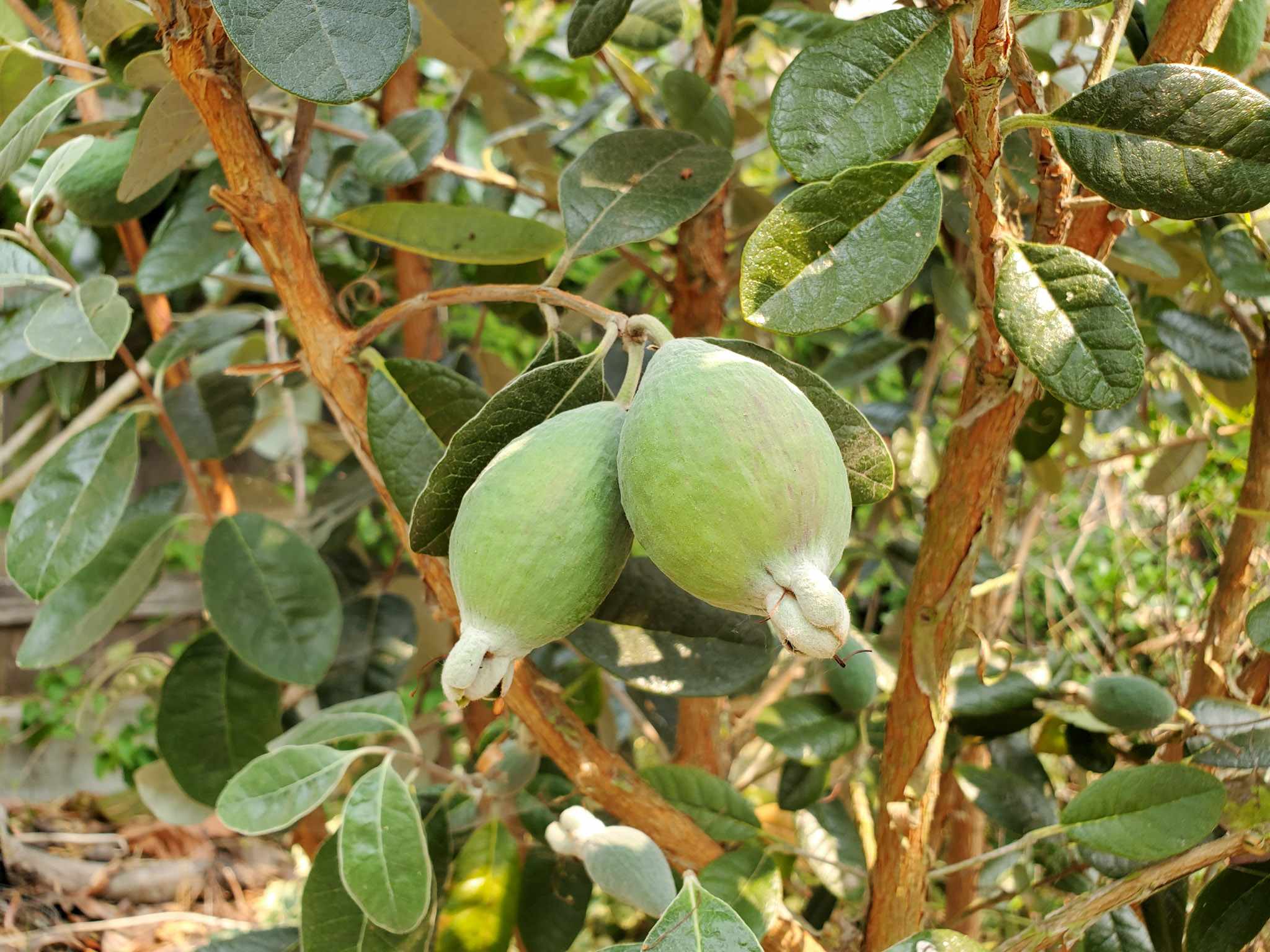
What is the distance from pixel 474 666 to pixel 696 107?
0.62 meters

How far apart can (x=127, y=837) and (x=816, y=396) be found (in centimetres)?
208

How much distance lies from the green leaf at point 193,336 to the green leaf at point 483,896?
0.55 meters

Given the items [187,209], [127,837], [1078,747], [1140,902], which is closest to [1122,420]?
[1078,747]

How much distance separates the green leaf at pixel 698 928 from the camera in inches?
18.5

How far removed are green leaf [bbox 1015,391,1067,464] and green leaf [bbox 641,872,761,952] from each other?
1.71 feet

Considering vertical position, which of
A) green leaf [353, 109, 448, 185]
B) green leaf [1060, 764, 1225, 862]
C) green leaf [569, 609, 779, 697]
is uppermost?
green leaf [353, 109, 448, 185]

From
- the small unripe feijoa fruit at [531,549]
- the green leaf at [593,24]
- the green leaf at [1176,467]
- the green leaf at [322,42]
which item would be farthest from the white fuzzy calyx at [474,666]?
the green leaf at [1176,467]

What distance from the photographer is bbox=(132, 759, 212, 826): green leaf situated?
1012mm

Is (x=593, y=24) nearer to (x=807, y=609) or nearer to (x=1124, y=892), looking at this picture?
(x=807, y=609)

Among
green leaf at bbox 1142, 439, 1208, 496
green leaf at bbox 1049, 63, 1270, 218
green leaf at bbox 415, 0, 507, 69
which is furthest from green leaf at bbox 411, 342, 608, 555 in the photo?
green leaf at bbox 1142, 439, 1208, 496

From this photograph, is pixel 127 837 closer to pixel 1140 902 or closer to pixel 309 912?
pixel 309 912

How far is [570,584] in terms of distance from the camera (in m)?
0.40

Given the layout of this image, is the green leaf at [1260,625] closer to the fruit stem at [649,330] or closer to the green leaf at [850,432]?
the green leaf at [850,432]

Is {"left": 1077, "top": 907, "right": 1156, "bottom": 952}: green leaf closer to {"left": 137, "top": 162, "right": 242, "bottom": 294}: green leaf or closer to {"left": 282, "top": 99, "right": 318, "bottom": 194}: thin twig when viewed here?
{"left": 282, "top": 99, "right": 318, "bottom": 194}: thin twig
